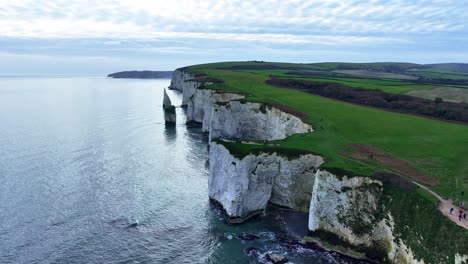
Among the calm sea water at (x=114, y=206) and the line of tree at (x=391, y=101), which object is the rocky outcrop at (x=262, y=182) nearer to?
the calm sea water at (x=114, y=206)

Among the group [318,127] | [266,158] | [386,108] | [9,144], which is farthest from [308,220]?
[9,144]

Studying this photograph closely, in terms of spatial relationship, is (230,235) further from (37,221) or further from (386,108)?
(386,108)

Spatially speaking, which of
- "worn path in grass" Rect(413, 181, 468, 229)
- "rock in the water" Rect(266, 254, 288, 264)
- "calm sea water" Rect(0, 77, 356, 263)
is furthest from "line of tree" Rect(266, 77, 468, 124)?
"rock in the water" Rect(266, 254, 288, 264)

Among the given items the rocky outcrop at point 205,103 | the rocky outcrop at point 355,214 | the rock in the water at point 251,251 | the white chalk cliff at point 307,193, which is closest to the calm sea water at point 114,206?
the rock in the water at point 251,251

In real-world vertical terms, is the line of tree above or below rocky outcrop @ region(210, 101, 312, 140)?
above

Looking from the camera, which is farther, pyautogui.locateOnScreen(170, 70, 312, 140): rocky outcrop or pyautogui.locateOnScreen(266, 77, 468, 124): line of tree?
pyautogui.locateOnScreen(266, 77, 468, 124): line of tree

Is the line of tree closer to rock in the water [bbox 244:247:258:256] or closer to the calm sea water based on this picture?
the calm sea water

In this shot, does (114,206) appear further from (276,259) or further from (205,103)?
(205,103)
